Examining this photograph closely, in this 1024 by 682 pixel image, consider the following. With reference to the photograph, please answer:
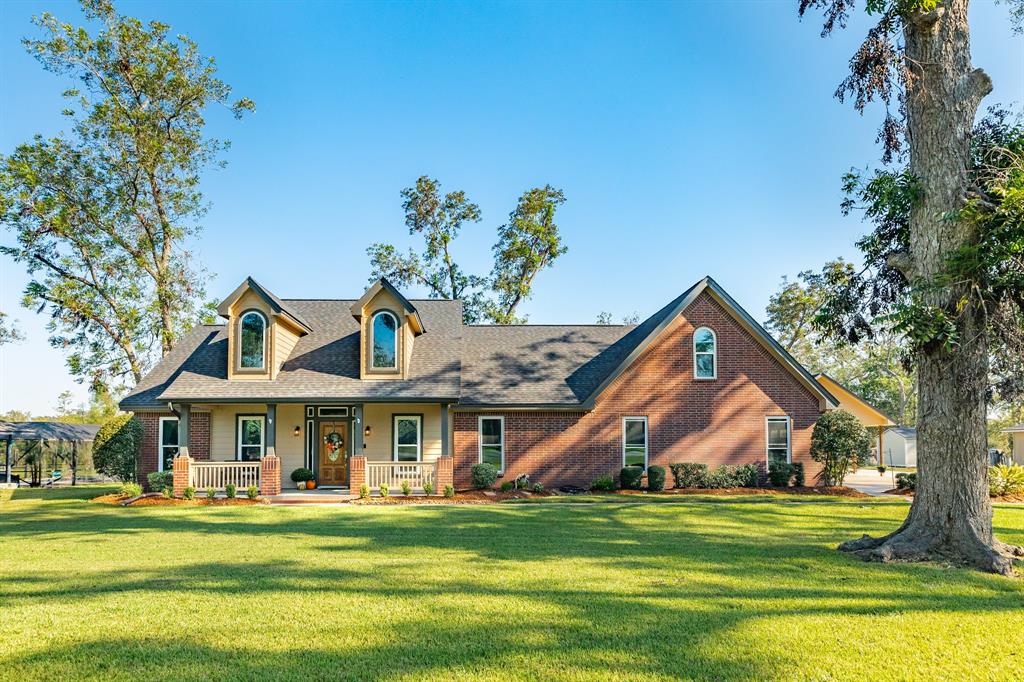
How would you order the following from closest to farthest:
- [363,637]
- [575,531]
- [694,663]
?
[694,663], [363,637], [575,531]

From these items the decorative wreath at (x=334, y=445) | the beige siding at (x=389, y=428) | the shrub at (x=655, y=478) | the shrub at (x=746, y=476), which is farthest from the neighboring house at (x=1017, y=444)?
the decorative wreath at (x=334, y=445)

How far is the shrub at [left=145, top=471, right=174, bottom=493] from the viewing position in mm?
19562

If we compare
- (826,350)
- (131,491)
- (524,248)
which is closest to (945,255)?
(131,491)

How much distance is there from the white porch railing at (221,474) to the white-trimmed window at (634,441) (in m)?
11.3

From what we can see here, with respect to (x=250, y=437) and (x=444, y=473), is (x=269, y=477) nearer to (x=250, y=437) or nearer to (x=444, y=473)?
(x=250, y=437)

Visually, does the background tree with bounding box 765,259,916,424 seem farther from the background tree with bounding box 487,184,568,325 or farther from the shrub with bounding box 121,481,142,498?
the shrub with bounding box 121,481,142,498

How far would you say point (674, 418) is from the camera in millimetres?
21594

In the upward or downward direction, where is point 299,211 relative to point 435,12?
A: downward

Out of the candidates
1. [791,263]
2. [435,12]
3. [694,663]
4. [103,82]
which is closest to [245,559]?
[694,663]

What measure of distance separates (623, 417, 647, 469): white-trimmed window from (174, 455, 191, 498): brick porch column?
43.3ft

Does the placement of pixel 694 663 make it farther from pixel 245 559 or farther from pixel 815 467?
pixel 815 467

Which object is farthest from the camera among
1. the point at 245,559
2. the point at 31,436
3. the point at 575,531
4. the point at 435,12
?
the point at 31,436

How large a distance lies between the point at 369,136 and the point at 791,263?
110 feet

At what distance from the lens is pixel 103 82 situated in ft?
95.3
